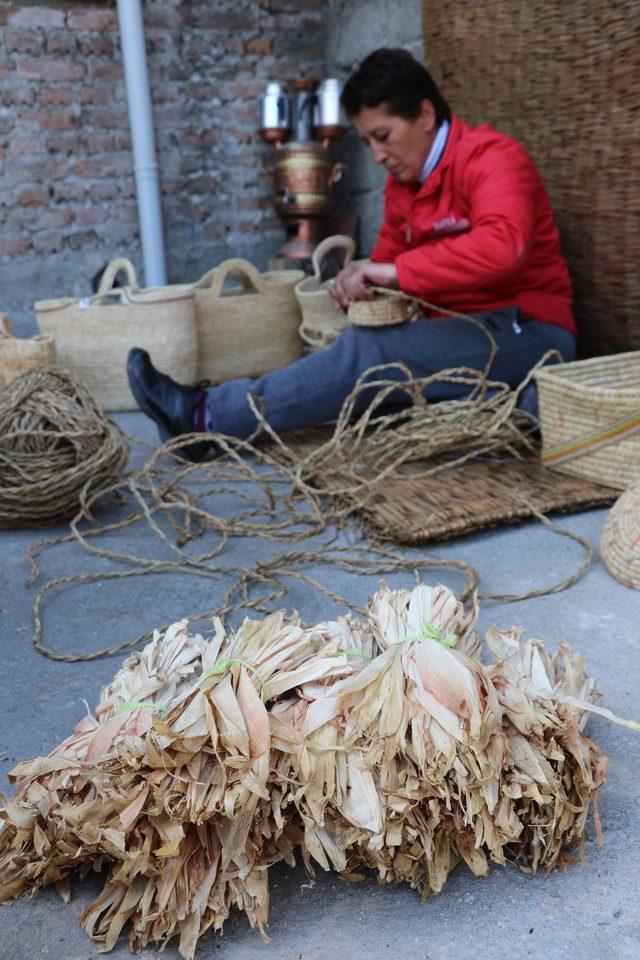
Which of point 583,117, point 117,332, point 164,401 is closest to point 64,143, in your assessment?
point 117,332

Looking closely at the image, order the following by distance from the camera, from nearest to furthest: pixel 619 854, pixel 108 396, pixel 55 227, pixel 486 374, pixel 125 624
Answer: pixel 619 854 < pixel 125 624 < pixel 486 374 < pixel 108 396 < pixel 55 227

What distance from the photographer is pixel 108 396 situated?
3.55m

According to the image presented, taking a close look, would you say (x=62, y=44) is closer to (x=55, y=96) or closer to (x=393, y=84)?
(x=55, y=96)

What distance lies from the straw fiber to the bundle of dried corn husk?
218 cm

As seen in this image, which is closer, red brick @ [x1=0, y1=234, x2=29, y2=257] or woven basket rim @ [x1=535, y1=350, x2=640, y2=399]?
woven basket rim @ [x1=535, y1=350, x2=640, y2=399]

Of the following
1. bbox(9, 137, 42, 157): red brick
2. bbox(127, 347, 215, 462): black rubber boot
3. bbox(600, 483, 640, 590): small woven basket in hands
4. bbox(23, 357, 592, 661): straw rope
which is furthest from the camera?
bbox(9, 137, 42, 157): red brick

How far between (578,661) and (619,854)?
0.25 meters

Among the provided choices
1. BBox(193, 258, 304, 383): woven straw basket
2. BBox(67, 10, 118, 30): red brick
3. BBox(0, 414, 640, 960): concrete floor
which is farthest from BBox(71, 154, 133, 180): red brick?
BBox(0, 414, 640, 960): concrete floor

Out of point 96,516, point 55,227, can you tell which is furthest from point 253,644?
point 55,227

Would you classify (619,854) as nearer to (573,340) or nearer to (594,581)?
(594,581)

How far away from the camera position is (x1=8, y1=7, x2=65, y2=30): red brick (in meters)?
4.14

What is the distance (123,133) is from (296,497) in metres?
2.90

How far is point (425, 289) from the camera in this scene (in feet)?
8.71

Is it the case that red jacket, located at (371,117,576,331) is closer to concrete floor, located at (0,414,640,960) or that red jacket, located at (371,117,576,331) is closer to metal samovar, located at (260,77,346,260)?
concrete floor, located at (0,414,640,960)
